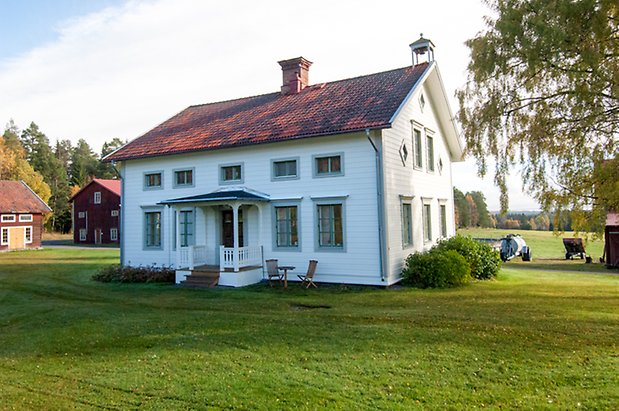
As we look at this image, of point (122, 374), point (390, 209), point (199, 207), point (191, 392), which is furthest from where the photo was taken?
point (199, 207)

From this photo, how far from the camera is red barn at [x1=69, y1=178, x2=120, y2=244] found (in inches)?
1817

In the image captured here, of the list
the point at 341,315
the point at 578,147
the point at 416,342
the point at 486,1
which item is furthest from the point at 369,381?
the point at 486,1

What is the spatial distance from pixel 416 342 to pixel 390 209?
7.29 meters

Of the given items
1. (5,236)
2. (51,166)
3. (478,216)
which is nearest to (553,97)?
(5,236)

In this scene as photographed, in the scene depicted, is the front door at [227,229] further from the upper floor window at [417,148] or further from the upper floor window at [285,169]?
the upper floor window at [417,148]

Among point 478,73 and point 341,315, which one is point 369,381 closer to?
point 341,315

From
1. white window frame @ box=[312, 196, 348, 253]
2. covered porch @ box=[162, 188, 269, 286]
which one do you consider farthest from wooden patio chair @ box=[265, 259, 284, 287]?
white window frame @ box=[312, 196, 348, 253]

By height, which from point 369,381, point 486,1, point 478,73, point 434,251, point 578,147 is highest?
point 486,1

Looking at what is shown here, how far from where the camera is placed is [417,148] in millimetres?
17734

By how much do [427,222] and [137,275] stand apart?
1196 centimetres

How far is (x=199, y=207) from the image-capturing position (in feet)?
58.3

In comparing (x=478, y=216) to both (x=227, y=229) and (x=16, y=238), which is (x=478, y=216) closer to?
(x=227, y=229)

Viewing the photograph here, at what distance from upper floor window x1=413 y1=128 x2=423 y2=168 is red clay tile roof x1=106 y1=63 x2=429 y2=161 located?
2143 millimetres

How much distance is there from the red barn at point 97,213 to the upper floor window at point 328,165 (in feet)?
119
